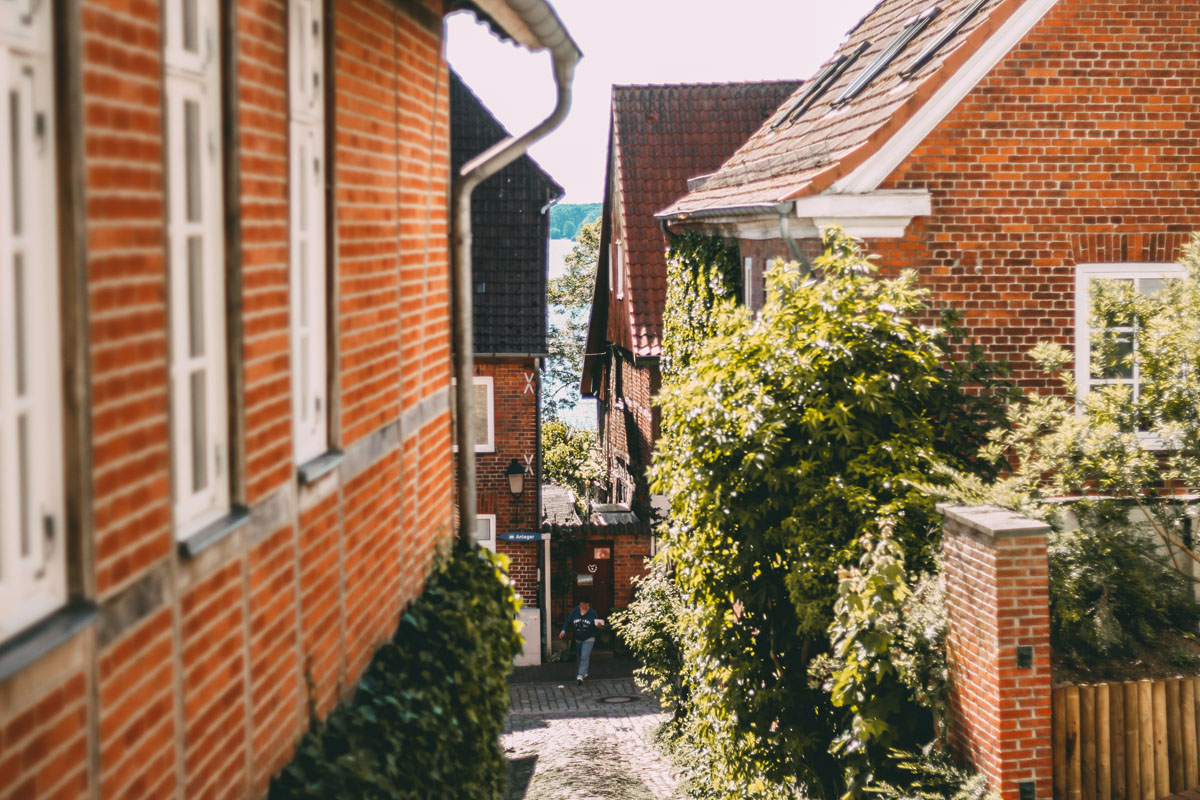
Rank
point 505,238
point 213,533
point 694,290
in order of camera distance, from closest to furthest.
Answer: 1. point 213,533
2. point 694,290
3. point 505,238

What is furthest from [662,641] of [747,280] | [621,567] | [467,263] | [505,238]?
[505,238]

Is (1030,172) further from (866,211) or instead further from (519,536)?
(519,536)

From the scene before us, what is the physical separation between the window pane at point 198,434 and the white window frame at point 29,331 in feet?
3.41

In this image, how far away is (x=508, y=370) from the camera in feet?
73.5

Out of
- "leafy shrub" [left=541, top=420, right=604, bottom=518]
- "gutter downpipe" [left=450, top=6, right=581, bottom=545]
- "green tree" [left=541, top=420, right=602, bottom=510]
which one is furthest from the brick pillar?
"green tree" [left=541, top=420, right=602, bottom=510]

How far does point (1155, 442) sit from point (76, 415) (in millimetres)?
11021

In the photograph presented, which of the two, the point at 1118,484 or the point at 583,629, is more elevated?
the point at 1118,484

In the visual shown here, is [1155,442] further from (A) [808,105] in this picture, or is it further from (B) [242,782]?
(B) [242,782]

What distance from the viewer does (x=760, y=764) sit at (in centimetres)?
1097

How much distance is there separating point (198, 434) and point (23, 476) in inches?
46.5

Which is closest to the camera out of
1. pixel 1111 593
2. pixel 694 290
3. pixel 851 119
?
pixel 1111 593

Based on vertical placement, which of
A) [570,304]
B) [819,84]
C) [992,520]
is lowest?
[992,520]

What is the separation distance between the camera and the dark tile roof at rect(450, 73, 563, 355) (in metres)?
22.2

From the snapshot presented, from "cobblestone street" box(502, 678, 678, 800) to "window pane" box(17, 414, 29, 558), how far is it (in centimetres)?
1227
